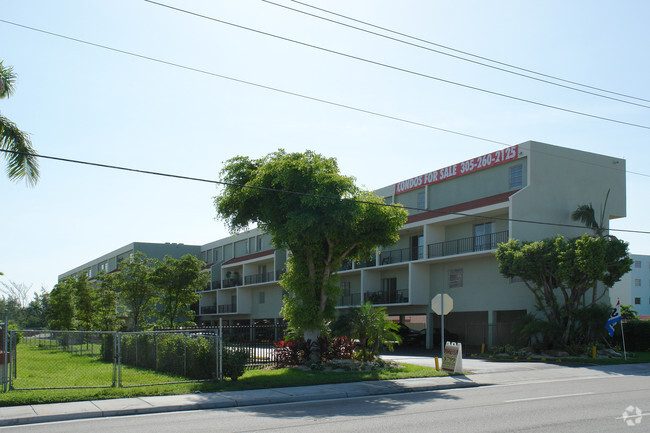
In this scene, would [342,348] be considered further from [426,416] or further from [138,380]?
[426,416]

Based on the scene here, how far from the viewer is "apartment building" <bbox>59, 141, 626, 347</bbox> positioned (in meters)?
32.7

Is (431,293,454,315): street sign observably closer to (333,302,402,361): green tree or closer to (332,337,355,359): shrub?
(333,302,402,361): green tree

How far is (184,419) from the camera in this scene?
1172cm

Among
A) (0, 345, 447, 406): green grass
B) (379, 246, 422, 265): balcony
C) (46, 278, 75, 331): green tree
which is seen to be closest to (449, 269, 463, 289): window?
(379, 246, 422, 265): balcony

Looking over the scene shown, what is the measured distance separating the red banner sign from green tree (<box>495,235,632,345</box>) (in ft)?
22.6

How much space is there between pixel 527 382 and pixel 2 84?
18434 millimetres

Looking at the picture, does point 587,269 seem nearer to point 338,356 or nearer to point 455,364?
point 455,364

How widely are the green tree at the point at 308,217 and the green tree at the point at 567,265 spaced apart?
794cm

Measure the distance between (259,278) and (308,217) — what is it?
3878cm

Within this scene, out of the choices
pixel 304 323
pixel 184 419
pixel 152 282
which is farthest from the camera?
pixel 152 282

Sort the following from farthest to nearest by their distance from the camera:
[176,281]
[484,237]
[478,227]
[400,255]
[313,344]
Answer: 1. [400,255]
2. [176,281]
3. [478,227]
4. [484,237]
5. [313,344]

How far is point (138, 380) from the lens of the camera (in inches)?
693

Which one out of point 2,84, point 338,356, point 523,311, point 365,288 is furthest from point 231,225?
point 365,288

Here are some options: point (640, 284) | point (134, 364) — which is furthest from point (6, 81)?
point (640, 284)
